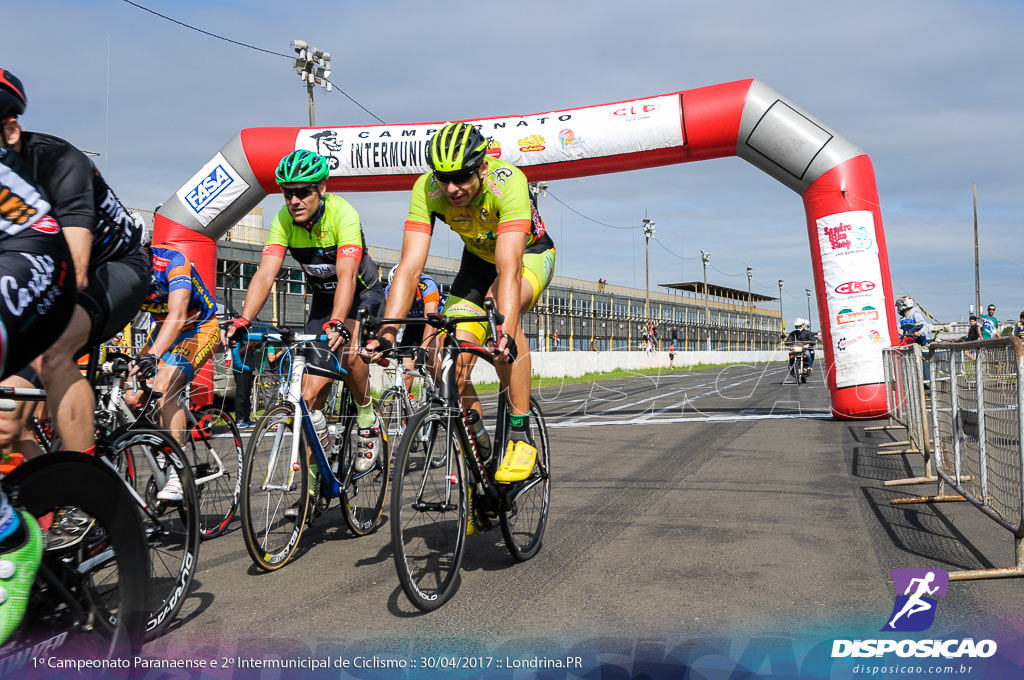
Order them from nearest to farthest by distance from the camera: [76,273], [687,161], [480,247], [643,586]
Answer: [76,273] → [643,586] → [480,247] → [687,161]

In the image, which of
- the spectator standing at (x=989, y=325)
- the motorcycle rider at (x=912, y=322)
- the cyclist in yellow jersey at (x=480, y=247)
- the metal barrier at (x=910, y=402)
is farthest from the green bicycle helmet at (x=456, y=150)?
the spectator standing at (x=989, y=325)

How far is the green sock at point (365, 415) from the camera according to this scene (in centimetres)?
477

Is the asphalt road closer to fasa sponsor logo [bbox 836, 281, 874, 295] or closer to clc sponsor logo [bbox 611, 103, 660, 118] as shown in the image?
fasa sponsor logo [bbox 836, 281, 874, 295]

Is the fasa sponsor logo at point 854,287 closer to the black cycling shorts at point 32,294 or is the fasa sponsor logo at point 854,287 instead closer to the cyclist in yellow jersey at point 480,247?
the cyclist in yellow jersey at point 480,247

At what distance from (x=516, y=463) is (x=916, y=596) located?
1896mm

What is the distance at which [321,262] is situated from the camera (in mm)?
5086

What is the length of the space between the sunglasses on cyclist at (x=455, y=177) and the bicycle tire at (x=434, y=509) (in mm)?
1244

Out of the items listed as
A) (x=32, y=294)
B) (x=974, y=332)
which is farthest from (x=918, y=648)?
(x=974, y=332)

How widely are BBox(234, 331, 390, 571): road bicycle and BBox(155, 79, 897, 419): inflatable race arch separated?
8971 millimetres

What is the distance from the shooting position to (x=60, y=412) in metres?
2.75

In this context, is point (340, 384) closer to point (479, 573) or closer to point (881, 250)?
point (479, 573)

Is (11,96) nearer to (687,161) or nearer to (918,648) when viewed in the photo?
(918,648)

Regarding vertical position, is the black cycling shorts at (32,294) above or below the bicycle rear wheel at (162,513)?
above

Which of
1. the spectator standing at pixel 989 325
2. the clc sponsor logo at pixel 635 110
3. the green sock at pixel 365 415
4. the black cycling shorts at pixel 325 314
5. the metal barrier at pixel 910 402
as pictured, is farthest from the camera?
the spectator standing at pixel 989 325
